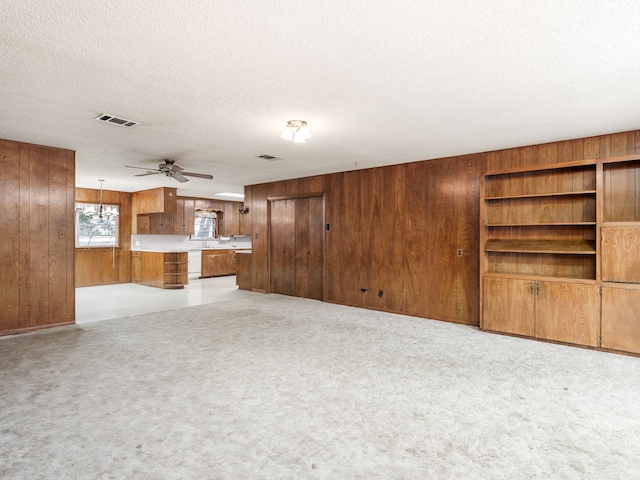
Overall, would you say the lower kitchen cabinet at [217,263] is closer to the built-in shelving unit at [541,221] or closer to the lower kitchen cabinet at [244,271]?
the lower kitchen cabinet at [244,271]

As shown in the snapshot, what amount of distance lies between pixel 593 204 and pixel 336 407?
12.5ft

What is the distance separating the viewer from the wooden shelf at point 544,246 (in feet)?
13.4

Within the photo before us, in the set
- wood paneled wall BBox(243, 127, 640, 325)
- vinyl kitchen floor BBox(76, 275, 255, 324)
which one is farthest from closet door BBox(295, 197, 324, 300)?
vinyl kitchen floor BBox(76, 275, 255, 324)

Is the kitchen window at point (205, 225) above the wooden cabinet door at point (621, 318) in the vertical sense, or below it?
above

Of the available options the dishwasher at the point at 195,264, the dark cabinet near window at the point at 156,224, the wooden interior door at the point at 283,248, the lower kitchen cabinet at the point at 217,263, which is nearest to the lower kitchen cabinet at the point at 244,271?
the wooden interior door at the point at 283,248

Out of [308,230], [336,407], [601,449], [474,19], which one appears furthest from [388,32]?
[308,230]

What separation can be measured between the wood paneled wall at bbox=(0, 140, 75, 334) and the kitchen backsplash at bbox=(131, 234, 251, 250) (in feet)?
17.0

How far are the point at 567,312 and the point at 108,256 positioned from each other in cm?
985

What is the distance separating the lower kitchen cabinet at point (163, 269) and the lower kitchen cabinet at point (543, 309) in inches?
276

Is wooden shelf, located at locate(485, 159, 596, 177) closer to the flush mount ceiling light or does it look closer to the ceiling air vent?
the flush mount ceiling light

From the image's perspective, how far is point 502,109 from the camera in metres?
3.35

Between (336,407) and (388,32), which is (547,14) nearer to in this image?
(388,32)

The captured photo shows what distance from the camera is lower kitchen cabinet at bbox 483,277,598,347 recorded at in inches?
157

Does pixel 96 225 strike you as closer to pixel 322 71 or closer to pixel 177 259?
pixel 177 259
